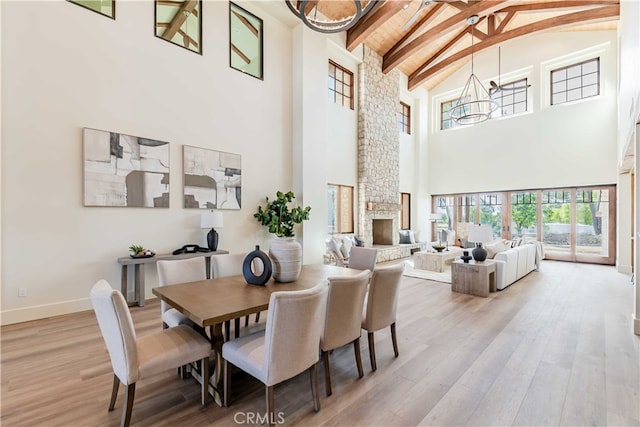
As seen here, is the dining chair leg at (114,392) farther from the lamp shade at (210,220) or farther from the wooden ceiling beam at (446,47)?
the wooden ceiling beam at (446,47)

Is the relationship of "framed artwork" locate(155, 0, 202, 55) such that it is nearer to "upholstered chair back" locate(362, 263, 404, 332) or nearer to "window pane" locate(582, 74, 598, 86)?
"upholstered chair back" locate(362, 263, 404, 332)

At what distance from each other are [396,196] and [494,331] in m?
6.45

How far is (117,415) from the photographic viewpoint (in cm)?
184

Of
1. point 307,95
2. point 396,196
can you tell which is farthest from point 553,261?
point 307,95

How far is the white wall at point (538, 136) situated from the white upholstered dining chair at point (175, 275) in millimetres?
9441

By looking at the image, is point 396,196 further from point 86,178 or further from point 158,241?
point 86,178

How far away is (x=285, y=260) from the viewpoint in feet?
8.12

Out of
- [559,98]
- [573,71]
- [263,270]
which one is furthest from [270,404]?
[573,71]

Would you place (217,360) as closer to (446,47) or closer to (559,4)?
(559,4)

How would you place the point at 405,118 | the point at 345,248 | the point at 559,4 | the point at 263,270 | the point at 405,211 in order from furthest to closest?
Answer: the point at 405,118
the point at 405,211
the point at 345,248
the point at 559,4
the point at 263,270

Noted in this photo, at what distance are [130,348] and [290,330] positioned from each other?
91cm

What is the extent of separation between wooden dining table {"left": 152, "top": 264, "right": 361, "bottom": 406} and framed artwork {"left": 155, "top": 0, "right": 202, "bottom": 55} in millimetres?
4300

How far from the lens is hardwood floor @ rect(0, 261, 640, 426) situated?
1.84 meters

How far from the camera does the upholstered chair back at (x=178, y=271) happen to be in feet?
8.66
